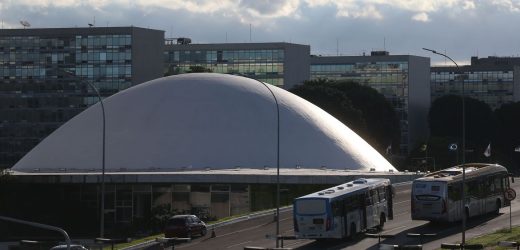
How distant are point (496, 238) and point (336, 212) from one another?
880cm

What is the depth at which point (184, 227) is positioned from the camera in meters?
72.6

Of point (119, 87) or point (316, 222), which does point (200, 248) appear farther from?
point (119, 87)

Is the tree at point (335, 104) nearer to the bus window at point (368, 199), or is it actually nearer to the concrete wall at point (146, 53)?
the concrete wall at point (146, 53)

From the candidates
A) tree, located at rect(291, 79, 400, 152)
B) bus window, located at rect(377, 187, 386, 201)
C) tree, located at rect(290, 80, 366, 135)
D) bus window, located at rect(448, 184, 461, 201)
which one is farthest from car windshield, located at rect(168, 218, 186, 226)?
tree, located at rect(291, 79, 400, 152)

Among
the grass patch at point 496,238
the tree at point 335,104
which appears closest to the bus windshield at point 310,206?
the grass patch at point 496,238

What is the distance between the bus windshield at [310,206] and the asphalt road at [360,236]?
195 centimetres

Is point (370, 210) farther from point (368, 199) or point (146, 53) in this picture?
point (146, 53)

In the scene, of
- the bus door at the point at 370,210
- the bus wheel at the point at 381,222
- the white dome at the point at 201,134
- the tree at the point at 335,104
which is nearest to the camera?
the bus door at the point at 370,210

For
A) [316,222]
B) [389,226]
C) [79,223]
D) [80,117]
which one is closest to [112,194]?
[79,223]

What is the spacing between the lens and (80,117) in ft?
405

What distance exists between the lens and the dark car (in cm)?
7244

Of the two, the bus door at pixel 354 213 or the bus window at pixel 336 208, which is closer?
the bus window at pixel 336 208

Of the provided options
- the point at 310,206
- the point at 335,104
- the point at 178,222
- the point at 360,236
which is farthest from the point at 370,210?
the point at 335,104

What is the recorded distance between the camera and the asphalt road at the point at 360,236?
65688 millimetres
